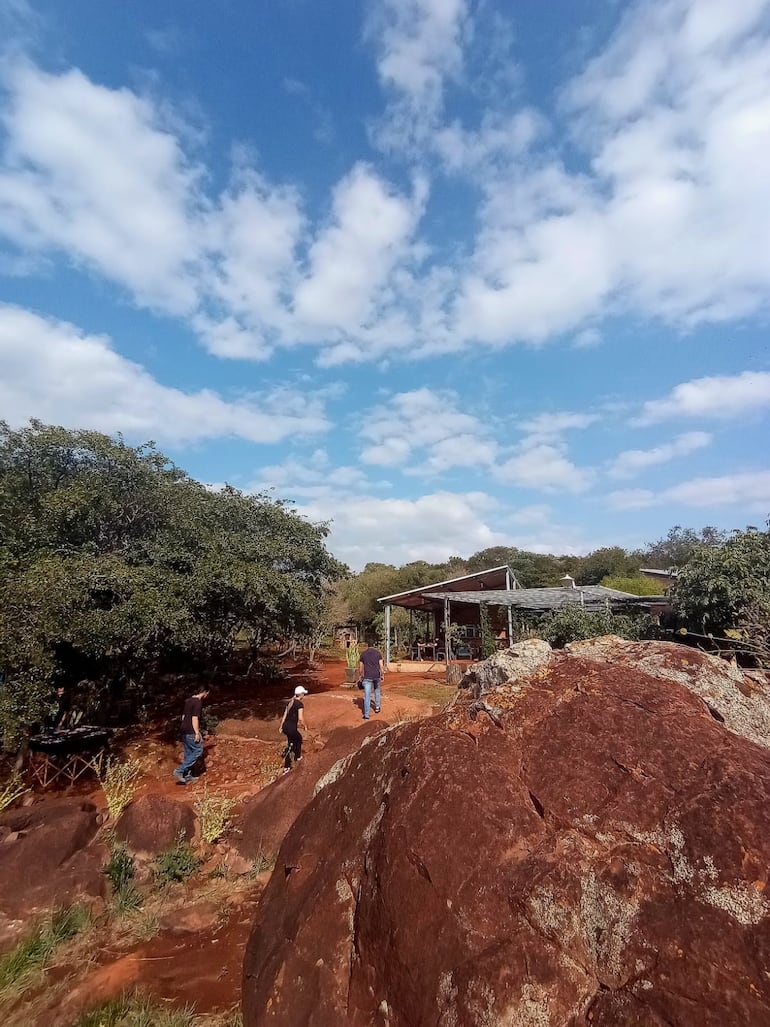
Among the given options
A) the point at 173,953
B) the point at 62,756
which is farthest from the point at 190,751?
the point at 173,953

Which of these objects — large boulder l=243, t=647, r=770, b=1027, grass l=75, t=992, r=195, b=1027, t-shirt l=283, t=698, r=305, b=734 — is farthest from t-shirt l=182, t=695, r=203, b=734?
large boulder l=243, t=647, r=770, b=1027

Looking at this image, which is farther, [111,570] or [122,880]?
[111,570]

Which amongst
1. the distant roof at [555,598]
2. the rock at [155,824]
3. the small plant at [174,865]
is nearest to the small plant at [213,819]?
the rock at [155,824]

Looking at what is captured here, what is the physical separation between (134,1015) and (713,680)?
4536 mm

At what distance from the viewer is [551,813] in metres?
2.80

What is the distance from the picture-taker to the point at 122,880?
227 inches

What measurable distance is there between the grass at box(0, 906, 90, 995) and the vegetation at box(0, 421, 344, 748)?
363 cm

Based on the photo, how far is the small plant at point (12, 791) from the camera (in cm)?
789

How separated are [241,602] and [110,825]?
22.5ft

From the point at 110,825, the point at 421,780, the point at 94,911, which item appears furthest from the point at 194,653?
the point at 421,780

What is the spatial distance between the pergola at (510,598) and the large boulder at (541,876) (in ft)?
51.3

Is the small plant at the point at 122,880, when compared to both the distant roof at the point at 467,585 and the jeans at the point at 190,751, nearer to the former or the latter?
the jeans at the point at 190,751

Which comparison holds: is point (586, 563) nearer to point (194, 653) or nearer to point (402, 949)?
point (194, 653)

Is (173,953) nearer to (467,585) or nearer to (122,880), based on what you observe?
(122,880)
